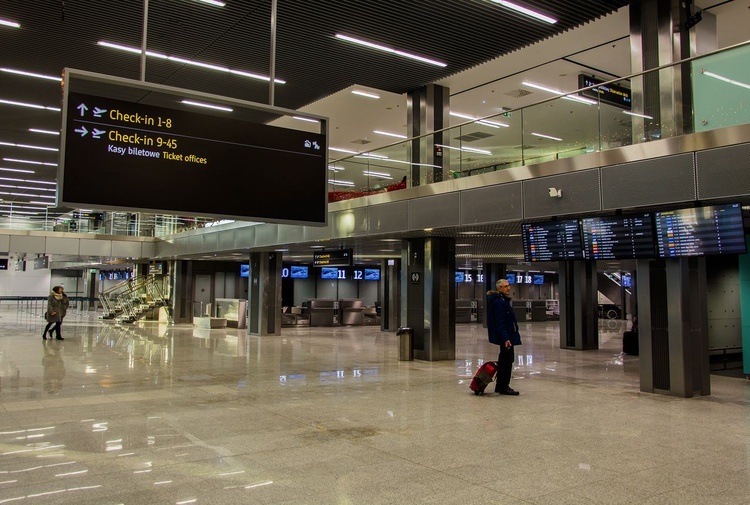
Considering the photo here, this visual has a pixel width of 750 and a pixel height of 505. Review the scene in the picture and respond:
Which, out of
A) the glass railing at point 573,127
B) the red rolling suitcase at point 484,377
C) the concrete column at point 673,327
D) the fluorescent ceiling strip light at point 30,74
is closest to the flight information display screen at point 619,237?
the concrete column at point 673,327

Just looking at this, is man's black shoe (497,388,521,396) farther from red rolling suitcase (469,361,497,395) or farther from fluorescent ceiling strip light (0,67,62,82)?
fluorescent ceiling strip light (0,67,62,82)

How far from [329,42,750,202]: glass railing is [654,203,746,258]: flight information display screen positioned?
1220 mm

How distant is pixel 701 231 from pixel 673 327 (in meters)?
1.97

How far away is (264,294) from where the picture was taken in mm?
23844

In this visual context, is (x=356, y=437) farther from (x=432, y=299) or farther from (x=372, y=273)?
(x=372, y=273)

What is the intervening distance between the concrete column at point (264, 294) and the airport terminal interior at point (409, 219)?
271cm

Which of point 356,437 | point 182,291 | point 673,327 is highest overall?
point 182,291

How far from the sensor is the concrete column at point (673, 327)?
1000 centimetres

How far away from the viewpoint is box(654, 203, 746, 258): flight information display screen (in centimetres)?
849

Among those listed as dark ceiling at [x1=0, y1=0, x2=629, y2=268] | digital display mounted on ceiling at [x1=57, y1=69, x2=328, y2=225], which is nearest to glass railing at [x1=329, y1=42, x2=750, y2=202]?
dark ceiling at [x1=0, y1=0, x2=629, y2=268]

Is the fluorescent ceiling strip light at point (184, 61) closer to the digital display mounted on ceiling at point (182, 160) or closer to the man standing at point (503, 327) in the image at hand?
the digital display mounted on ceiling at point (182, 160)

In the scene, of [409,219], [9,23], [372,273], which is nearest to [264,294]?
[409,219]

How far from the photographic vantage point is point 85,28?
11.7 m

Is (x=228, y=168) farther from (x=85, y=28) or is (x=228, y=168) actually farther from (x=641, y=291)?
(x=641, y=291)
